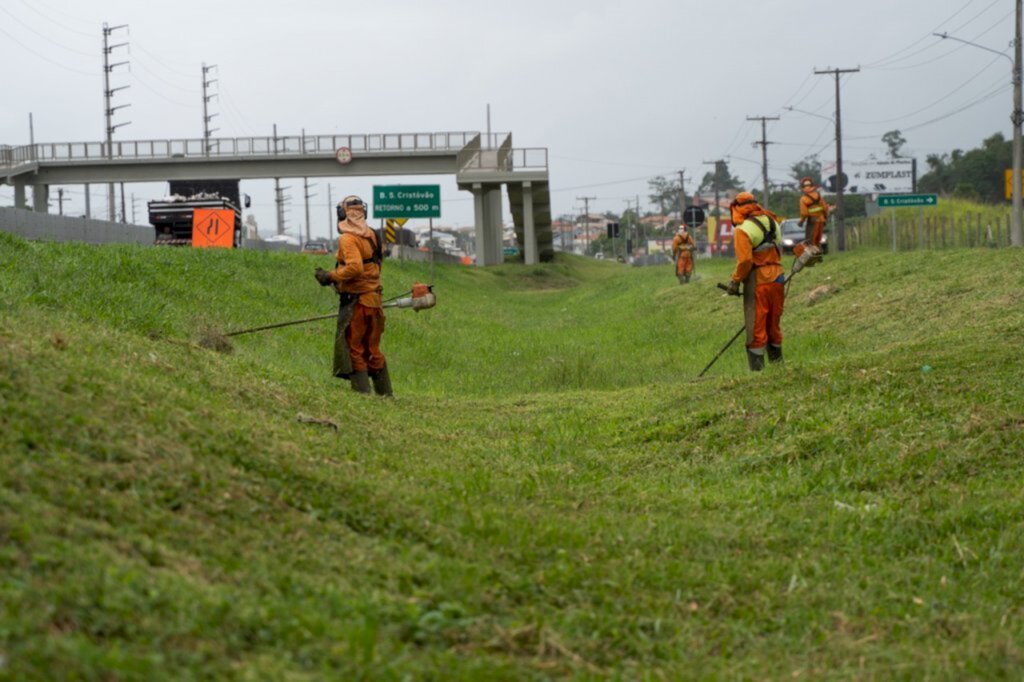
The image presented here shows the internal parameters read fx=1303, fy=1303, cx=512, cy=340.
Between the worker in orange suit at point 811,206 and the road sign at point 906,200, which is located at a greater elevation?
the road sign at point 906,200

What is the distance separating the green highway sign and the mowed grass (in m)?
24.1

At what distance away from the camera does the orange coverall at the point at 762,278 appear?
13383mm

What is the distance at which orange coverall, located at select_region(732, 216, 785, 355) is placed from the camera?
13.4 metres

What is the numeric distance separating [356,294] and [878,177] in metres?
82.9

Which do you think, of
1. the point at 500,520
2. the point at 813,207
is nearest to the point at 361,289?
the point at 500,520

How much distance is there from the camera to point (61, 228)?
30203mm

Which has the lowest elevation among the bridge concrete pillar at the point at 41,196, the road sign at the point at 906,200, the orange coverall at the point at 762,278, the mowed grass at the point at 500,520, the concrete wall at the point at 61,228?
the mowed grass at the point at 500,520

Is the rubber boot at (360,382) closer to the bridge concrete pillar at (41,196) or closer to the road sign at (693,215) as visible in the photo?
the road sign at (693,215)

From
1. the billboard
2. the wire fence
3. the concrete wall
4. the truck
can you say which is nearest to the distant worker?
the concrete wall

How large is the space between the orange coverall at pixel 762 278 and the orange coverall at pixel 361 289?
12.3ft

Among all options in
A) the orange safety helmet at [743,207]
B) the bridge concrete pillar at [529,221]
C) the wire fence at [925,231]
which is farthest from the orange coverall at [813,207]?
the bridge concrete pillar at [529,221]

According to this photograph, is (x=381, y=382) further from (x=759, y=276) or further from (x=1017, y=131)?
(x=1017, y=131)

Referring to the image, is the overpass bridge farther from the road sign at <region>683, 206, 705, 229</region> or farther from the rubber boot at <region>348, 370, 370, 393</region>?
the rubber boot at <region>348, 370, 370, 393</region>

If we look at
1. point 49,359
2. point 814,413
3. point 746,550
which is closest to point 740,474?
point 814,413
